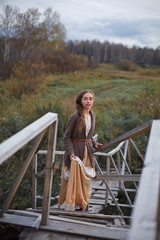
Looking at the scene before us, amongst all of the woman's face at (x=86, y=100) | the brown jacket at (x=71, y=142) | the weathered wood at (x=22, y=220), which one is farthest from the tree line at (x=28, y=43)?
the weathered wood at (x=22, y=220)

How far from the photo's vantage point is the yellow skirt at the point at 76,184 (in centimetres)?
297

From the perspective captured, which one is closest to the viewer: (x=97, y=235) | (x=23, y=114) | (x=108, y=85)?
(x=97, y=235)

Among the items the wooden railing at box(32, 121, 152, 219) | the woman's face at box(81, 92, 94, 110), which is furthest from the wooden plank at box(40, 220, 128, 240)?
the woman's face at box(81, 92, 94, 110)

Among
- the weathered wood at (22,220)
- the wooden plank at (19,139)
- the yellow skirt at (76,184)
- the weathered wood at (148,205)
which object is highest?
the wooden plank at (19,139)

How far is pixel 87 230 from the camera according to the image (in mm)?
1850

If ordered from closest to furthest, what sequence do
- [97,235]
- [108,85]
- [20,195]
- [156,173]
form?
[156,173], [97,235], [20,195], [108,85]

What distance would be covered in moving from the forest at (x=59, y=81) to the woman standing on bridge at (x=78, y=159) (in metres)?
1.83

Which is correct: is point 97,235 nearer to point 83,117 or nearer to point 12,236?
point 12,236

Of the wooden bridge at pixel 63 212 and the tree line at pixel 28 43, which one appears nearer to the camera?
the wooden bridge at pixel 63 212

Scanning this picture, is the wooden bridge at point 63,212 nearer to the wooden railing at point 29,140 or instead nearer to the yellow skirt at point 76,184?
the wooden railing at point 29,140

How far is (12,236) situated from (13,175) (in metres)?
3.40

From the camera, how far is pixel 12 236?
1.87 m

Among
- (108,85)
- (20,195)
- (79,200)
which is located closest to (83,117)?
(79,200)

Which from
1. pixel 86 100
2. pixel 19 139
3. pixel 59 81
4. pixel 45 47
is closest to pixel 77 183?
pixel 86 100
